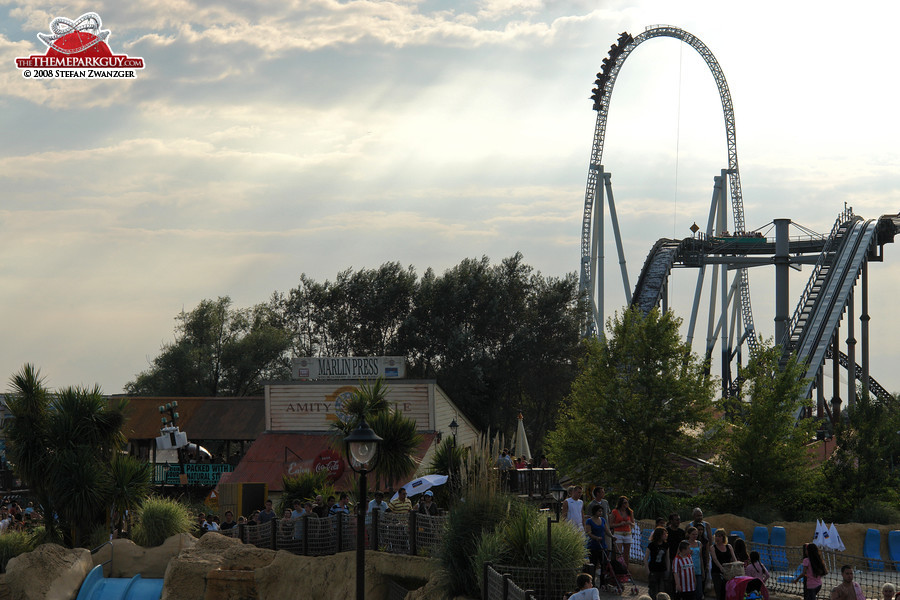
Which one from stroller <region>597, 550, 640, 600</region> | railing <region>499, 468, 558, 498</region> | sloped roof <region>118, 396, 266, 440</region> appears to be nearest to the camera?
stroller <region>597, 550, 640, 600</region>

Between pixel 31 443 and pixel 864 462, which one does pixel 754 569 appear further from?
pixel 31 443

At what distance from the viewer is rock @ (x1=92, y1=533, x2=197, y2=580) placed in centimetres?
2323

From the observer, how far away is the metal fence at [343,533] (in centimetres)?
1819

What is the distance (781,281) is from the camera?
4397cm

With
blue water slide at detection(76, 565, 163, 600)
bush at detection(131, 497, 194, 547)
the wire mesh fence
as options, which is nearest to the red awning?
bush at detection(131, 497, 194, 547)

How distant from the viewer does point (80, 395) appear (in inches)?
1038

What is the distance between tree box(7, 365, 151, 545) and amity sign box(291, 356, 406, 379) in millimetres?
14837

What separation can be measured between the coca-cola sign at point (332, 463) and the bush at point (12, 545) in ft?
36.8

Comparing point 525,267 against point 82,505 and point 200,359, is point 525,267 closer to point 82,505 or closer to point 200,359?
point 200,359

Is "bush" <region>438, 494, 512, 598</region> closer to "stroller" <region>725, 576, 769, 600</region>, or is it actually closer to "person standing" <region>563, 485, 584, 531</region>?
"person standing" <region>563, 485, 584, 531</region>

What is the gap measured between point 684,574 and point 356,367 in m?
28.0

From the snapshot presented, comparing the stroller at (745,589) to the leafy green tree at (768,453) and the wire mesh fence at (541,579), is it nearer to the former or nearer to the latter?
the wire mesh fence at (541,579)

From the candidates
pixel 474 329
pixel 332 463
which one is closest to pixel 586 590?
pixel 332 463

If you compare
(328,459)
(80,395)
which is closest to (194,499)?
(328,459)
